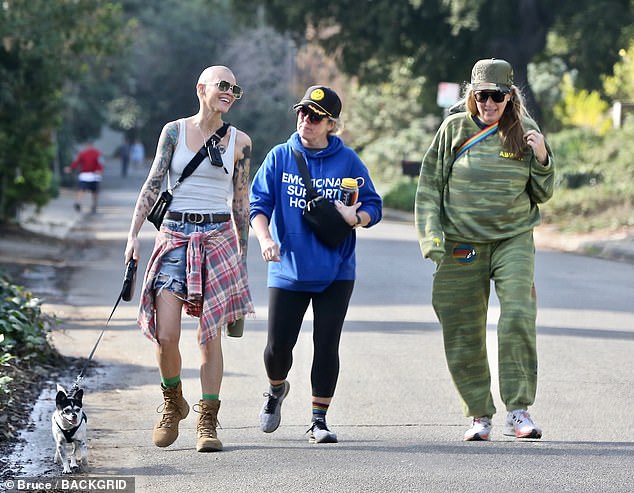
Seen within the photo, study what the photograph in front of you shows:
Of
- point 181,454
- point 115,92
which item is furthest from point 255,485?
point 115,92

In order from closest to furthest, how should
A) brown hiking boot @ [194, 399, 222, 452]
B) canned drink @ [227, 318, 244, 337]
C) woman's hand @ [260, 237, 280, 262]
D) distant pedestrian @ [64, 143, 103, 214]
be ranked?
1. woman's hand @ [260, 237, 280, 262]
2. brown hiking boot @ [194, 399, 222, 452]
3. canned drink @ [227, 318, 244, 337]
4. distant pedestrian @ [64, 143, 103, 214]

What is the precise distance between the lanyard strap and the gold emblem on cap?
766 mm

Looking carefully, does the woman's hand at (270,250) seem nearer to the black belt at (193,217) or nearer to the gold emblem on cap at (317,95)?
the black belt at (193,217)

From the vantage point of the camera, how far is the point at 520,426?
6.54 metres

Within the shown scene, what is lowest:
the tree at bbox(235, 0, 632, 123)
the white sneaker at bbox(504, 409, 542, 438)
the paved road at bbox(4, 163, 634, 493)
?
the paved road at bbox(4, 163, 634, 493)

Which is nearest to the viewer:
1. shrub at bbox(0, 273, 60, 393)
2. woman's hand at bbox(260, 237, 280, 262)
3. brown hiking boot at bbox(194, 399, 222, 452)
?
woman's hand at bbox(260, 237, 280, 262)

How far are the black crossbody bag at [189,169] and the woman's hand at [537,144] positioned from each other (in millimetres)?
1517

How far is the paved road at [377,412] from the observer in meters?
5.91

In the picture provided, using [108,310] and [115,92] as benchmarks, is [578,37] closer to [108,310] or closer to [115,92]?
[108,310]

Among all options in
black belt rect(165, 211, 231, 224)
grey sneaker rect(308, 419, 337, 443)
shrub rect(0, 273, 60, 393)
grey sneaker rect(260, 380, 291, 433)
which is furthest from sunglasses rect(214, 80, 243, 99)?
shrub rect(0, 273, 60, 393)

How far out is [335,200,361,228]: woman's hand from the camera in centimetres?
642

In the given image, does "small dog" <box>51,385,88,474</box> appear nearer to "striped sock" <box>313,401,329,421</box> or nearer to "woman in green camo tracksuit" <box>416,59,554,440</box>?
"striped sock" <box>313,401,329,421</box>

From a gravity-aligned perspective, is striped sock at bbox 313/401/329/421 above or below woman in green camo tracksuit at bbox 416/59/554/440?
below

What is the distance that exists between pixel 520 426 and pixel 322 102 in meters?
1.89
